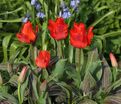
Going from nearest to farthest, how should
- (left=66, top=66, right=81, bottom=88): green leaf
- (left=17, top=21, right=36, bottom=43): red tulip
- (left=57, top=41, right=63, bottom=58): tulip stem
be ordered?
1. (left=17, top=21, right=36, bottom=43): red tulip
2. (left=66, top=66, right=81, bottom=88): green leaf
3. (left=57, top=41, right=63, bottom=58): tulip stem

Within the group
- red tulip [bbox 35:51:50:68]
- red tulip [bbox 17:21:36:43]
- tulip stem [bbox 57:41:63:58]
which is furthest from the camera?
Result: tulip stem [bbox 57:41:63:58]

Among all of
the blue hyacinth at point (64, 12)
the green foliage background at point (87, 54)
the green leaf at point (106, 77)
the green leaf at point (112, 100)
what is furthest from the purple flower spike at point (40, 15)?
the green leaf at point (112, 100)

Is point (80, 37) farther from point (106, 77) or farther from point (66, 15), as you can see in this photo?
point (66, 15)

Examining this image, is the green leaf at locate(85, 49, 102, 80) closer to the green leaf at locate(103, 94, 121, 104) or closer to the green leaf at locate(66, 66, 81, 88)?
the green leaf at locate(66, 66, 81, 88)

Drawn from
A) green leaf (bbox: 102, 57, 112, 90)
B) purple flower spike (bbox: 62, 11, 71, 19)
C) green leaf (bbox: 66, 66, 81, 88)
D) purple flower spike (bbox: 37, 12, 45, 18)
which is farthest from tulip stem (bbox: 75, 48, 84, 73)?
purple flower spike (bbox: 37, 12, 45, 18)

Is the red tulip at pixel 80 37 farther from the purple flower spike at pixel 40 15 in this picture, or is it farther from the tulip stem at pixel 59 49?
the purple flower spike at pixel 40 15

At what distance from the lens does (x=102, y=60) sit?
3.19 m

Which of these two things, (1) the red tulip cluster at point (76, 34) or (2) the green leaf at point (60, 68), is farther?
(2) the green leaf at point (60, 68)

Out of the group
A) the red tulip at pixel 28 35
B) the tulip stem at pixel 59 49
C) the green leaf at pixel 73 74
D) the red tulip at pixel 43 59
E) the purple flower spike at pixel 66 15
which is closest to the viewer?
the red tulip at pixel 43 59

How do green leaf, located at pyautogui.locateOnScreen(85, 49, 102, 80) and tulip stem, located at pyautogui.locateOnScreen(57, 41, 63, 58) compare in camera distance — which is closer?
green leaf, located at pyautogui.locateOnScreen(85, 49, 102, 80)

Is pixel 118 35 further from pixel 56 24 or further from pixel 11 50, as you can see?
pixel 56 24

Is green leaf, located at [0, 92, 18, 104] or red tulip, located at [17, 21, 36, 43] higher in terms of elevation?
red tulip, located at [17, 21, 36, 43]

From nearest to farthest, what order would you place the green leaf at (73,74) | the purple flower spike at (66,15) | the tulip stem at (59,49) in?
the green leaf at (73,74) < the tulip stem at (59,49) < the purple flower spike at (66,15)

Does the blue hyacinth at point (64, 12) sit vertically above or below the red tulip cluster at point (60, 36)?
above
